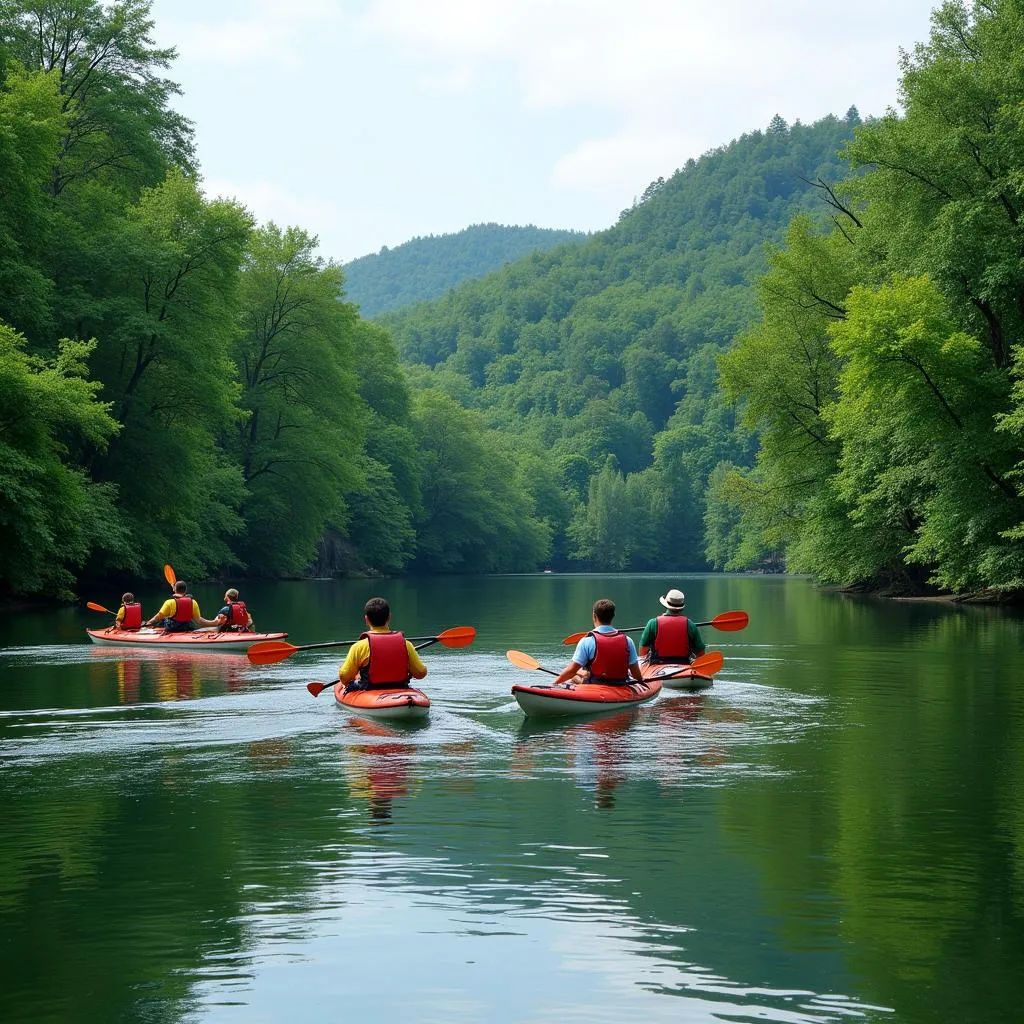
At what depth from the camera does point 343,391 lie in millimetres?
64562

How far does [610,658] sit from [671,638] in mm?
3109

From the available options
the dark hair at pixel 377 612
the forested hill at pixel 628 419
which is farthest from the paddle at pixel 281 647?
the forested hill at pixel 628 419

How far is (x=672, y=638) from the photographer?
1978 cm

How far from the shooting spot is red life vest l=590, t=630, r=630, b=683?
663 inches

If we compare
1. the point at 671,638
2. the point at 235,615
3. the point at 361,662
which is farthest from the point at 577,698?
the point at 235,615

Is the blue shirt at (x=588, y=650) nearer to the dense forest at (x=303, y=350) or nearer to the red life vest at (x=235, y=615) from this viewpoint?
the red life vest at (x=235, y=615)

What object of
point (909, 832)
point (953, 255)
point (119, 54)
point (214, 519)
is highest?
point (119, 54)

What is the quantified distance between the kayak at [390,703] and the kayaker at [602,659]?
1.95 meters

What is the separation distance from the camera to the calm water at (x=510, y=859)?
6617mm

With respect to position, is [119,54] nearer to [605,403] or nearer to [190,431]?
[190,431]

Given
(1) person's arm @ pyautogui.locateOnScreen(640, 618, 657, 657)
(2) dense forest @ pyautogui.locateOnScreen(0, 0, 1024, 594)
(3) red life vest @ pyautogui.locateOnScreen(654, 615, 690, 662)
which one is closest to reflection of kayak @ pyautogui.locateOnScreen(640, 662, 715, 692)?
(3) red life vest @ pyautogui.locateOnScreen(654, 615, 690, 662)

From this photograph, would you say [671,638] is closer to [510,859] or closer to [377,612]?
[377,612]

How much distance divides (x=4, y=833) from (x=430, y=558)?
88.2 metres

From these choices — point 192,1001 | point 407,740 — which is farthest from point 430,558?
point 192,1001
